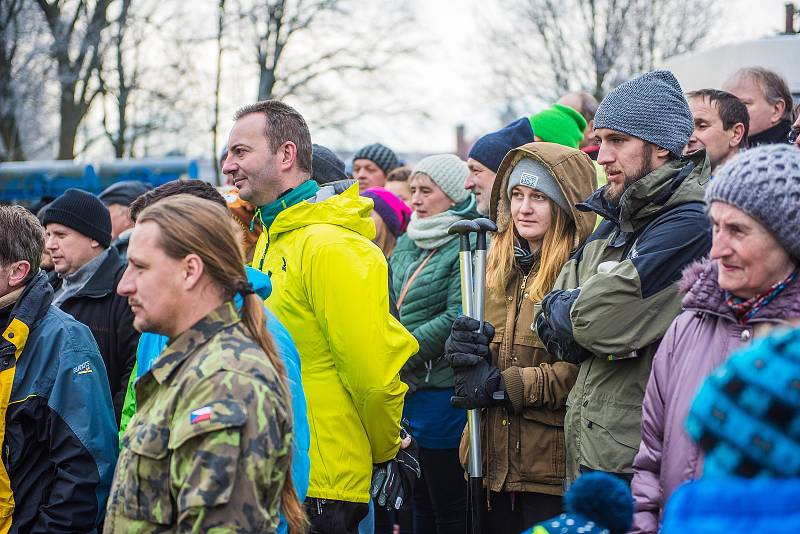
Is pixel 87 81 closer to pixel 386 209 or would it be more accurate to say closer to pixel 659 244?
pixel 386 209

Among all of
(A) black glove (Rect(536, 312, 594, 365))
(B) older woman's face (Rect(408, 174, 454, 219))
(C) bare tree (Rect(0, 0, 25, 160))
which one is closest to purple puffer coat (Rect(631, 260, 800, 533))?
(A) black glove (Rect(536, 312, 594, 365))

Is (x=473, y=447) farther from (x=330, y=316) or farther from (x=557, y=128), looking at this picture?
(x=557, y=128)

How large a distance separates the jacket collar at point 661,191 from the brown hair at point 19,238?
2669 mm

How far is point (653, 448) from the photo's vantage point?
2977 millimetres

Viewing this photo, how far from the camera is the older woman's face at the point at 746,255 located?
108 inches

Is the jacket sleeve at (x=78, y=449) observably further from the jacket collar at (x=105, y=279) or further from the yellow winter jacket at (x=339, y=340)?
the jacket collar at (x=105, y=279)

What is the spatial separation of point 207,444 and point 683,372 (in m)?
1.50

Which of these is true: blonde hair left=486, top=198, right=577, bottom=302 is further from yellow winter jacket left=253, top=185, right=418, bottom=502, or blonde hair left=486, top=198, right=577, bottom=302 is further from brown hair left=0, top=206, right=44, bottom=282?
brown hair left=0, top=206, right=44, bottom=282

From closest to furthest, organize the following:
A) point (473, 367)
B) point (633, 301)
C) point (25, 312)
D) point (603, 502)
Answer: point (603, 502), point (633, 301), point (25, 312), point (473, 367)

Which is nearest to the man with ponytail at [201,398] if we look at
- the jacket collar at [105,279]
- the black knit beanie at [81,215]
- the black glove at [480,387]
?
the black glove at [480,387]

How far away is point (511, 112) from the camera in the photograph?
25922mm

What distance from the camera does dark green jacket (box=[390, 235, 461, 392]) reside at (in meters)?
5.43

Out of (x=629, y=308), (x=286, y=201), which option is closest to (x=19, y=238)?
(x=286, y=201)

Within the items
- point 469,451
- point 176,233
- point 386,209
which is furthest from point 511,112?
point 176,233
